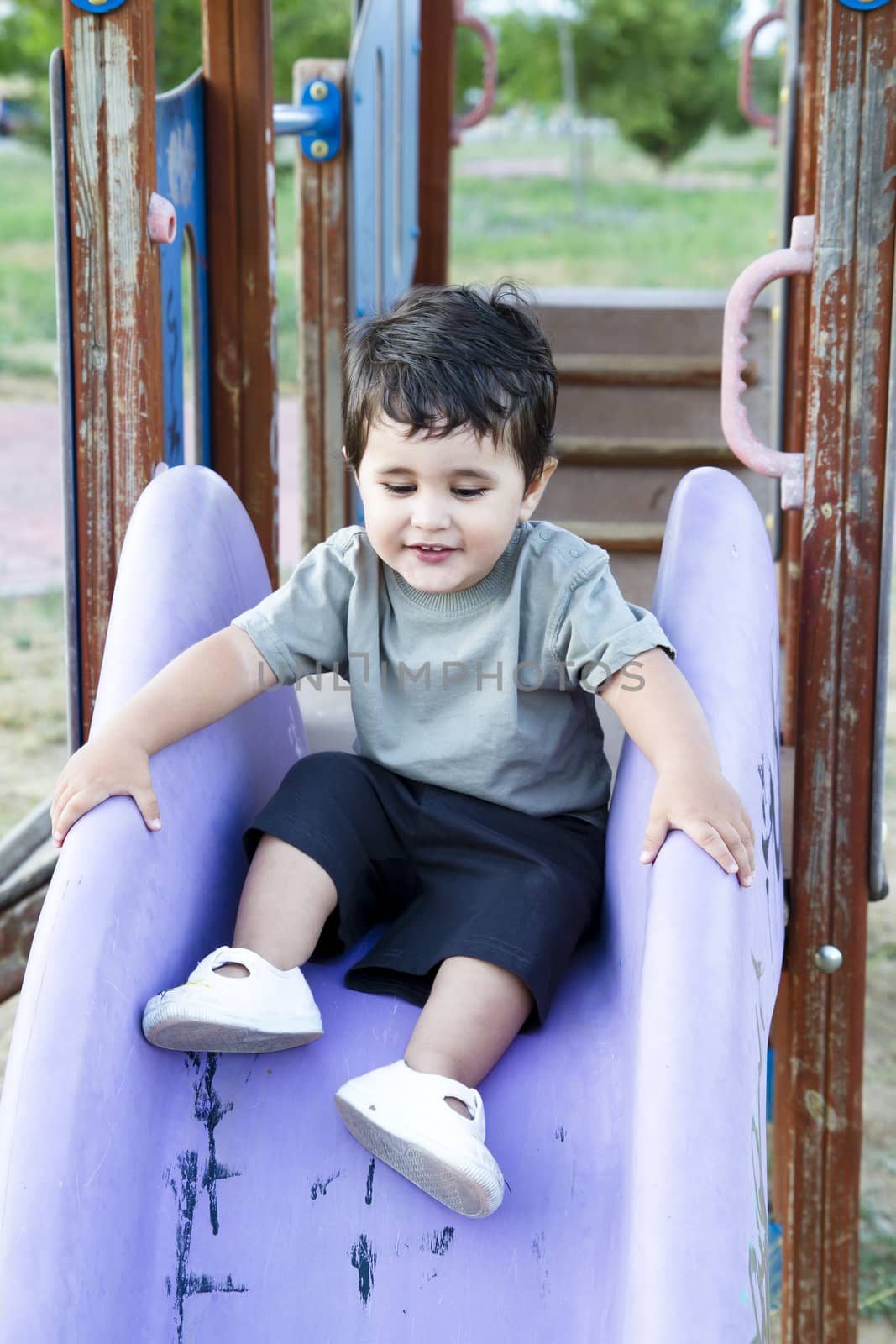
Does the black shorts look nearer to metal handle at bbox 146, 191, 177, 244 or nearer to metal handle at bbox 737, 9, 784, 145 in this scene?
metal handle at bbox 146, 191, 177, 244

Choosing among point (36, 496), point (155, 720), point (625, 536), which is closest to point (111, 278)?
point (155, 720)

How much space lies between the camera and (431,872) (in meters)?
1.59

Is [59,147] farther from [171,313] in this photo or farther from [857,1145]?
[857,1145]

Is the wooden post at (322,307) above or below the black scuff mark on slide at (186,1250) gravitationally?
above

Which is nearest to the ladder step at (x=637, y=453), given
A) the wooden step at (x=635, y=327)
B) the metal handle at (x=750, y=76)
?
the wooden step at (x=635, y=327)

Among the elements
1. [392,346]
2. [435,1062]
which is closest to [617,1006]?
[435,1062]

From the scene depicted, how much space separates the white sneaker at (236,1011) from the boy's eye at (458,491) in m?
0.50

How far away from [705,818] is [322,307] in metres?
2.51

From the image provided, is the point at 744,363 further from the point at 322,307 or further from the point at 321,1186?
the point at 322,307

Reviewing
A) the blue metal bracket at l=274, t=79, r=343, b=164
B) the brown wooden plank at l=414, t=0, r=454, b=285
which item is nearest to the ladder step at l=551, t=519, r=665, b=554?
the brown wooden plank at l=414, t=0, r=454, b=285

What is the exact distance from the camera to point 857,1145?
6.56 ft

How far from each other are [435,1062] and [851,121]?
1207 mm

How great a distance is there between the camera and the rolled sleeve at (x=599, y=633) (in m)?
1.51

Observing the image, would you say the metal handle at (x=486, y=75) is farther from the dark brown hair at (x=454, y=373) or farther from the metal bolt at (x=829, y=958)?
the metal bolt at (x=829, y=958)
